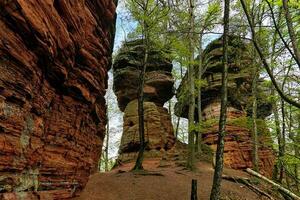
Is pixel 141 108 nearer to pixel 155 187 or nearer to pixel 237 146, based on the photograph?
pixel 155 187

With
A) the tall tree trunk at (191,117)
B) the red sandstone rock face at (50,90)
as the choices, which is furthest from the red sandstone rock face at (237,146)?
the red sandstone rock face at (50,90)

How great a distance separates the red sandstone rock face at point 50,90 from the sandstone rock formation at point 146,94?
1432 centimetres

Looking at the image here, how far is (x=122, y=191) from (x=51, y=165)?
6080mm

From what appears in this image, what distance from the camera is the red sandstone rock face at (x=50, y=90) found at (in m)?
5.85

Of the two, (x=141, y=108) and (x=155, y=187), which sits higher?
(x=141, y=108)

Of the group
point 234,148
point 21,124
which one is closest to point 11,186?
point 21,124

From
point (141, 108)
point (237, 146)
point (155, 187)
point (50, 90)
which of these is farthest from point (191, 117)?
point (50, 90)

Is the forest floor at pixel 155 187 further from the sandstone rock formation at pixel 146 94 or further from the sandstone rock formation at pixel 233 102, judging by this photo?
the sandstone rock formation at pixel 233 102

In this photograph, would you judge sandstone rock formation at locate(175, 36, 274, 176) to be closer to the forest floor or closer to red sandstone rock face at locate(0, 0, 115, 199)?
the forest floor

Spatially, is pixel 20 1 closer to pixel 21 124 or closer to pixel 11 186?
pixel 21 124

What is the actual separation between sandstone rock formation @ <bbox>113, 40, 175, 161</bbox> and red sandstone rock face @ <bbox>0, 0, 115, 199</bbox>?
14.3 metres

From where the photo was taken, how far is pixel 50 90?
8.23 metres

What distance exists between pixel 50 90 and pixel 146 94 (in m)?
21.6

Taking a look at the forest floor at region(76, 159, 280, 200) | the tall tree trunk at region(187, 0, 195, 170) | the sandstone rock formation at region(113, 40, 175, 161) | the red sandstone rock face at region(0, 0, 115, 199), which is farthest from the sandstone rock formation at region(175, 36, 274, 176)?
the red sandstone rock face at region(0, 0, 115, 199)
